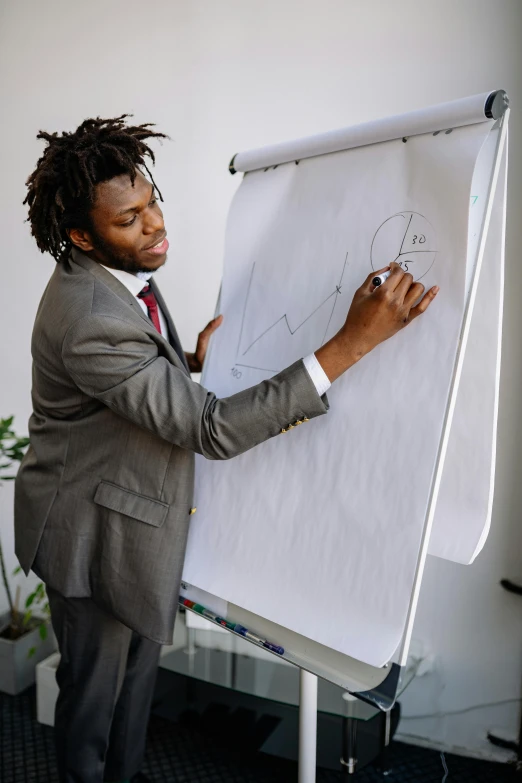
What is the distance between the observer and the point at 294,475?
1209 mm

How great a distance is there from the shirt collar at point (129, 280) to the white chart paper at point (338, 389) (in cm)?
18

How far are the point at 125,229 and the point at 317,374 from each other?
481 millimetres

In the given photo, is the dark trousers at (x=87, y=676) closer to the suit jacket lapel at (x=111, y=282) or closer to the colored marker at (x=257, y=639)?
the colored marker at (x=257, y=639)

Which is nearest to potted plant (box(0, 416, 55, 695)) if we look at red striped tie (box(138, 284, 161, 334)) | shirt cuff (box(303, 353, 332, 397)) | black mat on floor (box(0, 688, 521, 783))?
black mat on floor (box(0, 688, 521, 783))

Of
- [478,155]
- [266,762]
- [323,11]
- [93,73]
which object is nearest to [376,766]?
[266,762]

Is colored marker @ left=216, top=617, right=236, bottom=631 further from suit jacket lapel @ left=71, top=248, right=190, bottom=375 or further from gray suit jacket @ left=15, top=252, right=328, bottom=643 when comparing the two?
suit jacket lapel @ left=71, top=248, right=190, bottom=375

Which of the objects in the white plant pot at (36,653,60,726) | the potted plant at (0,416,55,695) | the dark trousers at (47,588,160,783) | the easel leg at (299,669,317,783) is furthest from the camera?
the potted plant at (0,416,55,695)

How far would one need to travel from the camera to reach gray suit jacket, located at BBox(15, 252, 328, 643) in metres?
1.13

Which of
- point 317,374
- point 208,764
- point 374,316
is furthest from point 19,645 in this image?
point 374,316

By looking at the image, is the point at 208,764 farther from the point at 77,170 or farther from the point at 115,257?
the point at 77,170

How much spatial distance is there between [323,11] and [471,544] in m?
1.45

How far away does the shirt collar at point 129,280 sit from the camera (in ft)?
4.42

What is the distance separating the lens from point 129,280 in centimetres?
136

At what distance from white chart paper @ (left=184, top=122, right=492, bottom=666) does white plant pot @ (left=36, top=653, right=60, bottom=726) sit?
106 cm
